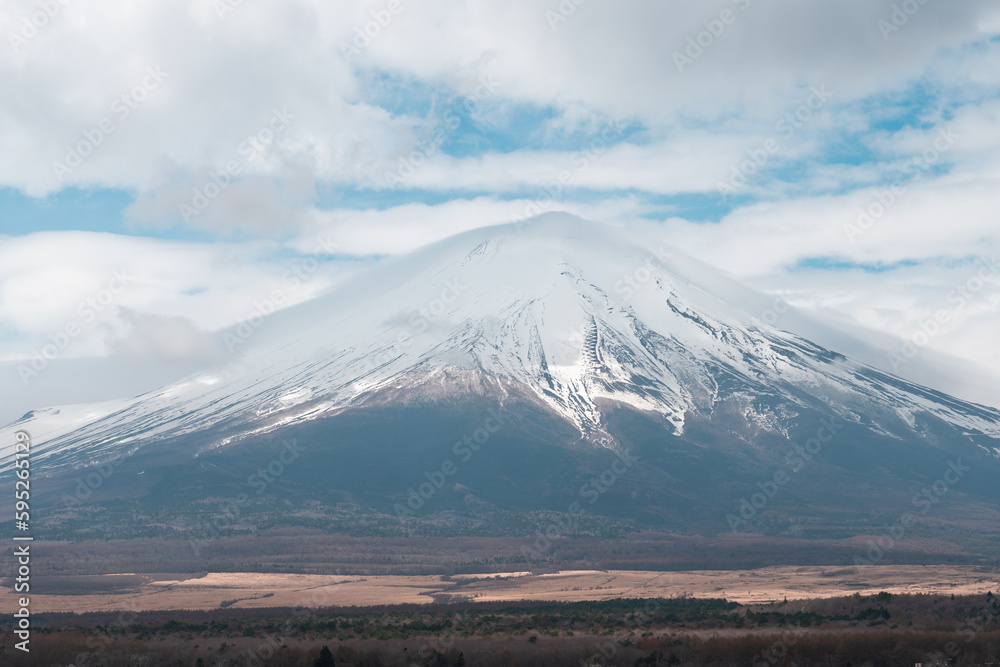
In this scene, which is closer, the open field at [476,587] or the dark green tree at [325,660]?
the dark green tree at [325,660]

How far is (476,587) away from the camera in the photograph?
101 m

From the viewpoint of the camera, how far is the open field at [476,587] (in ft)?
284

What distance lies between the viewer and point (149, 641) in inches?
2175

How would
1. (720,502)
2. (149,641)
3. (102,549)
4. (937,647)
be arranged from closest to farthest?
1. (937,647)
2. (149,641)
3. (102,549)
4. (720,502)

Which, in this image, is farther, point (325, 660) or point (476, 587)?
point (476, 587)

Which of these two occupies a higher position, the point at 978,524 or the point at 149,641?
the point at 149,641

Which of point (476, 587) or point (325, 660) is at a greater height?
point (325, 660)

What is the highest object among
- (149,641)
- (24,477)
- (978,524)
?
(24,477)

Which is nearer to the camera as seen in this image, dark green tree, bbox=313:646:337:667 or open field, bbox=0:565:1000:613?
dark green tree, bbox=313:646:337:667

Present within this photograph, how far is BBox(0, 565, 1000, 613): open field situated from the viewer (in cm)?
8650

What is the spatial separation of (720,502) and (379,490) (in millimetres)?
67204

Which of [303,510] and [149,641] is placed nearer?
[149,641]

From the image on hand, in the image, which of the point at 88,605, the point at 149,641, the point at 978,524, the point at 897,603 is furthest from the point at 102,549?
the point at 978,524

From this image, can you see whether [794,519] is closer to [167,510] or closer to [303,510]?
[303,510]
